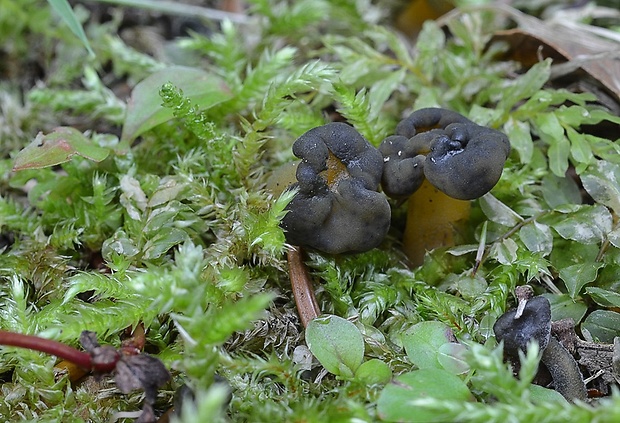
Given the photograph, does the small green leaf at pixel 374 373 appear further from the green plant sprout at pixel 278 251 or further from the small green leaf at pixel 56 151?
the small green leaf at pixel 56 151

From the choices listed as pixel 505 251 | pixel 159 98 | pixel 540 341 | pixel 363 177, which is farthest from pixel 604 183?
pixel 159 98

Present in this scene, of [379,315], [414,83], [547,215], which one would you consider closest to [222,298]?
[379,315]

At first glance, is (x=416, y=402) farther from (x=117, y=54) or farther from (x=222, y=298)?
(x=117, y=54)

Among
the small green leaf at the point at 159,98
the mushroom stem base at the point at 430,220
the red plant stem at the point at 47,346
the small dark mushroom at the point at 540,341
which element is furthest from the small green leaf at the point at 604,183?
the red plant stem at the point at 47,346

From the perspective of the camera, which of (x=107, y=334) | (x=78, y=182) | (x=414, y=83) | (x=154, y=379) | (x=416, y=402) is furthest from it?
(x=414, y=83)

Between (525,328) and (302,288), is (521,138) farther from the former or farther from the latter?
(302,288)
